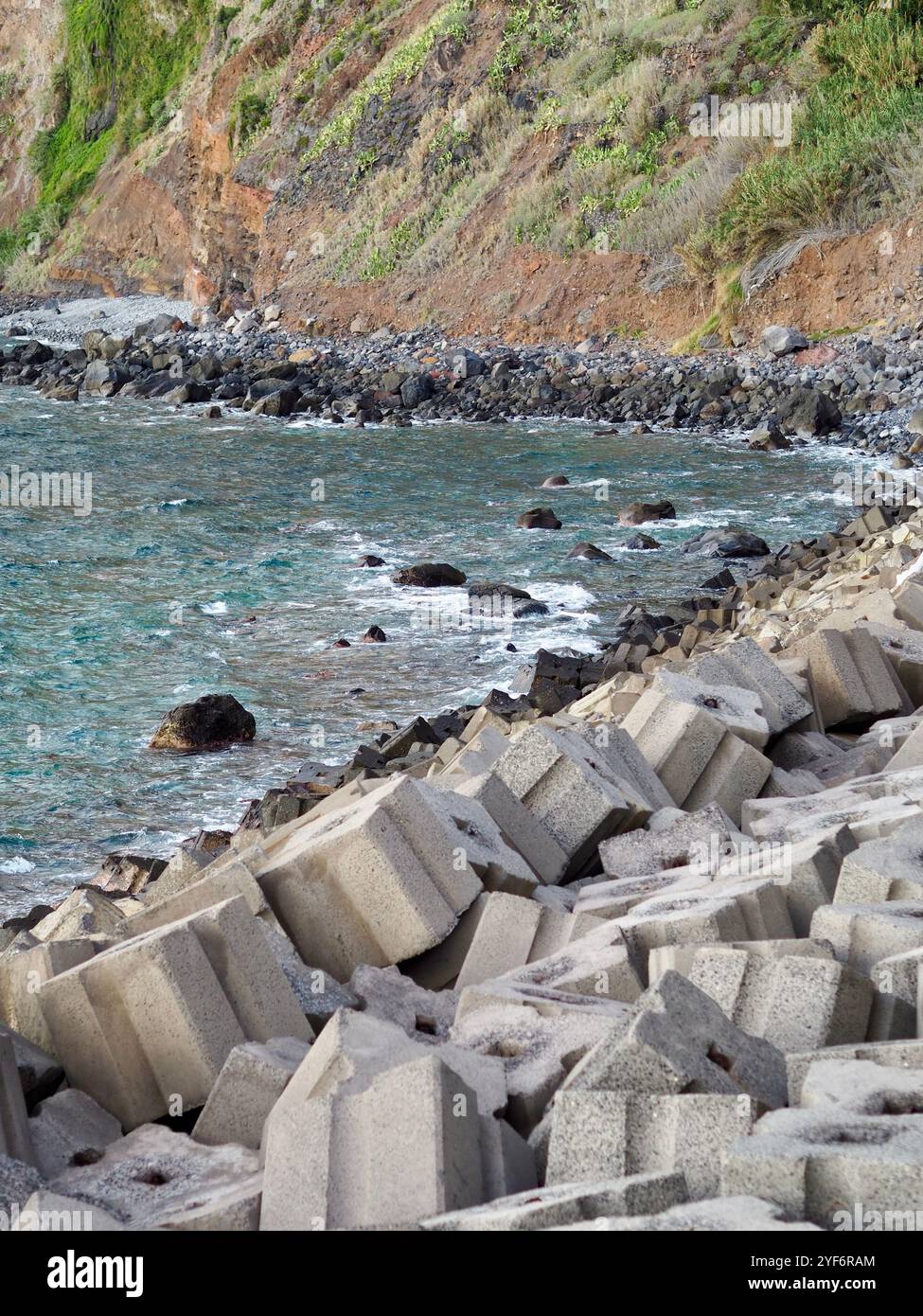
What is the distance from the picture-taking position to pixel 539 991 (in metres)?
4.28

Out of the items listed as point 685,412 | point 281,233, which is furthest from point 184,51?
point 685,412

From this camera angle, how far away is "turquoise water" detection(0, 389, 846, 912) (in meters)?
10.4

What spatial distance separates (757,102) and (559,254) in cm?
487

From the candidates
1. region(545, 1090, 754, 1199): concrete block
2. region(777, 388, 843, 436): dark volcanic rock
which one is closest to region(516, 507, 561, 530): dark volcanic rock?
region(777, 388, 843, 436): dark volcanic rock

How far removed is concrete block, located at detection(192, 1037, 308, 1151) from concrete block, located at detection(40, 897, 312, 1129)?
23cm

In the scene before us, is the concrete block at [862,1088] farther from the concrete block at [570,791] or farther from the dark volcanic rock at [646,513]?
the dark volcanic rock at [646,513]

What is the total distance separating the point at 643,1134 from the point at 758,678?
4.17m

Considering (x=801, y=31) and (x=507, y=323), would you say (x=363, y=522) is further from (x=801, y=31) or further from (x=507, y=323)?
(x=801, y=31)

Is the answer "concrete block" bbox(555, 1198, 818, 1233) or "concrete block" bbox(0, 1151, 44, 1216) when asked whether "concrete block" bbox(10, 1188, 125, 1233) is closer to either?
"concrete block" bbox(0, 1151, 44, 1216)

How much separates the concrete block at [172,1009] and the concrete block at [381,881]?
57 centimetres

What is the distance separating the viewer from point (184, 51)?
1909 inches

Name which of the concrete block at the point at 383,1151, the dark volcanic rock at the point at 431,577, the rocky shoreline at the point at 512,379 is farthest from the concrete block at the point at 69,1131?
the rocky shoreline at the point at 512,379

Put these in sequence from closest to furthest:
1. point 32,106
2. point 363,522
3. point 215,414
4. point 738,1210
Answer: point 738,1210 → point 363,522 → point 215,414 → point 32,106

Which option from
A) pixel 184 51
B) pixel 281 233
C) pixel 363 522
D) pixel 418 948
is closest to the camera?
pixel 418 948
